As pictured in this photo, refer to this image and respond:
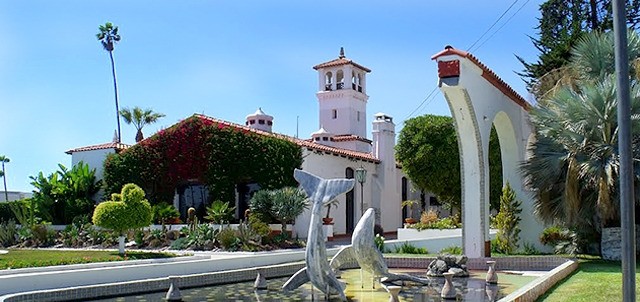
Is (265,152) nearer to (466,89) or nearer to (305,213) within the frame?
(305,213)

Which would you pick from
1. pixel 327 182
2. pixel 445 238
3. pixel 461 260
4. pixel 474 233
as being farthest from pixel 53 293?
pixel 445 238

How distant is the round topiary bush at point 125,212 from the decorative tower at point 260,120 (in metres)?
17.9

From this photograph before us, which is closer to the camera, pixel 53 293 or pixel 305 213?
pixel 53 293

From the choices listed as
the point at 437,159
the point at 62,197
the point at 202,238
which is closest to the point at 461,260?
the point at 202,238

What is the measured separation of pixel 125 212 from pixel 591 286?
1258cm

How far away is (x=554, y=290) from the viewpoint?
1078 cm

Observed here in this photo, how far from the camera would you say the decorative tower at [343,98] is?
38844 mm

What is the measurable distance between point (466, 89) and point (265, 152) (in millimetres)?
13481

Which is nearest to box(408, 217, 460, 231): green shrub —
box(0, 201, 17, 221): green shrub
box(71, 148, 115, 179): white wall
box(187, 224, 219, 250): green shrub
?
box(187, 224, 219, 250): green shrub

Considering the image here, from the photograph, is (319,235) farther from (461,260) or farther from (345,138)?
(345,138)

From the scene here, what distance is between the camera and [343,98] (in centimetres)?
3909

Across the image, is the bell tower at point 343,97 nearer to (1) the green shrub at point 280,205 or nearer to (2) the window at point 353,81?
(2) the window at point 353,81

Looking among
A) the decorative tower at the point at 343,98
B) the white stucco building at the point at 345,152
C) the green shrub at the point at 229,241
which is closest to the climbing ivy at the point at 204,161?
the white stucco building at the point at 345,152

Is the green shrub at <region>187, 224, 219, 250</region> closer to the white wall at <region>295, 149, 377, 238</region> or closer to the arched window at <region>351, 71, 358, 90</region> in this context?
the white wall at <region>295, 149, 377, 238</region>
